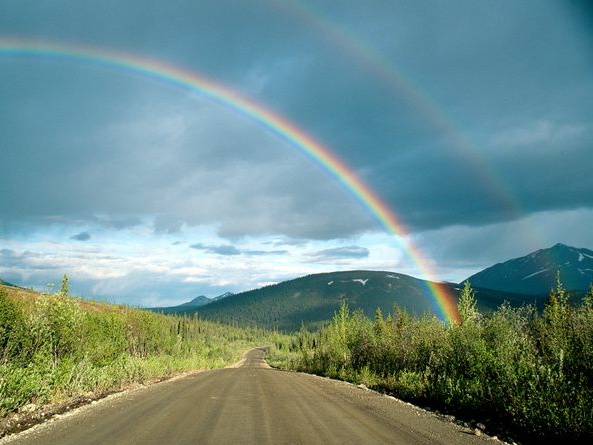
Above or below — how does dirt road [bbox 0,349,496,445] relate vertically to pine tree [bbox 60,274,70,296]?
below

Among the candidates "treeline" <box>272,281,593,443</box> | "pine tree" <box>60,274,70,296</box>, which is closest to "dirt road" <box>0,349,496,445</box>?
"treeline" <box>272,281,593,443</box>

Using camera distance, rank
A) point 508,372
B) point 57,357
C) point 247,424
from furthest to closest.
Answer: point 57,357 → point 508,372 → point 247,424

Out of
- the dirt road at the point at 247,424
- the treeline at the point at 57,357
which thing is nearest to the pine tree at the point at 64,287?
the treeline at the point at 57,357

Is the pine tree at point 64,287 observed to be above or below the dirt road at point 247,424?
above

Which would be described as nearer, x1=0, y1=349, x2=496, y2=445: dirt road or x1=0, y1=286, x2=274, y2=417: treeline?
x1=0, y1=349, x2=496, y2=445: dirt road

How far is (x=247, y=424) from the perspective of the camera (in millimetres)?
11688

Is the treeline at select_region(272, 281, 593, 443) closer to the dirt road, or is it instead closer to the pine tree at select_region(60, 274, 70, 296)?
the dirt road

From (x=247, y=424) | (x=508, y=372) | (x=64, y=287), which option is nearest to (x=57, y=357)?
(x=64, y=287)

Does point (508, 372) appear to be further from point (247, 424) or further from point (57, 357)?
point (57, 357)

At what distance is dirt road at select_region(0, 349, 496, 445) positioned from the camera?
32.7 ft

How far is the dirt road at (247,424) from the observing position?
32.7 feet

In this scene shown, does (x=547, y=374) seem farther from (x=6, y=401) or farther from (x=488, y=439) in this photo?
(x=6, y=401)

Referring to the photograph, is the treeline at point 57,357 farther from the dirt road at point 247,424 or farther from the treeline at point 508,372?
the treeline at point 508,372

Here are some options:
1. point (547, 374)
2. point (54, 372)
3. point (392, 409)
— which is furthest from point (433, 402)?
point (54, 372)
